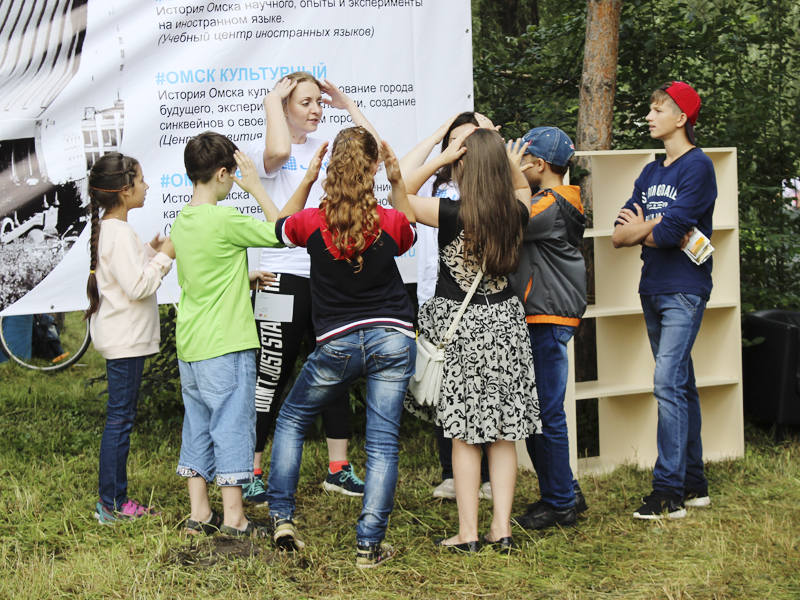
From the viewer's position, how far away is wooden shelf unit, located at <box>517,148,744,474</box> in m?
4.19

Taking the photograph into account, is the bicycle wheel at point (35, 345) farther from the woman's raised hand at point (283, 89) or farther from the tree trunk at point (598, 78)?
the tree trunk at point (598, 78)

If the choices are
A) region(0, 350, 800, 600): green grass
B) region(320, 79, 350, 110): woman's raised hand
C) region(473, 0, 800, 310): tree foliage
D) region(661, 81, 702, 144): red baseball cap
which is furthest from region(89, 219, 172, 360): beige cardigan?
region(473, 0, 800, 310): tree foliage

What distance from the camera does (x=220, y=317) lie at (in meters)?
2.97

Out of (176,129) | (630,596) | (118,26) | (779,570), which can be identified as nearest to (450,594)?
(630,596)

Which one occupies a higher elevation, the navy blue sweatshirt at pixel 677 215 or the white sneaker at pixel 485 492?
the navy blue sweatshirt at pixel 677 215

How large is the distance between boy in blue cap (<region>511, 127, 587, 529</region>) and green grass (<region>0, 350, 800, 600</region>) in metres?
0.19

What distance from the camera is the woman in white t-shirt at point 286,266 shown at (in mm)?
3385

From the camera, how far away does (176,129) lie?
3.85 metres

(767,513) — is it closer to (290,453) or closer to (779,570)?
(779,570)

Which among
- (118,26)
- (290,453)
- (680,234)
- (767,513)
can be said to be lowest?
(767,513)

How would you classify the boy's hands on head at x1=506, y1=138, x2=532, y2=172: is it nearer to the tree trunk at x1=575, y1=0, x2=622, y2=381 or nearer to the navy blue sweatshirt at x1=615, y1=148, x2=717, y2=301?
the navy blue sweatshirt at x1=615, y1=148, x2=717, y2=301

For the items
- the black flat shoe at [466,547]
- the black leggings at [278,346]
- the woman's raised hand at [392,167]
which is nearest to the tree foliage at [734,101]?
the black leggings at [278,346]

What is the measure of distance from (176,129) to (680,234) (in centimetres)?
248

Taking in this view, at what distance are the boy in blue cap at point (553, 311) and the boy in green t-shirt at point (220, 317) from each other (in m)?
1.00
